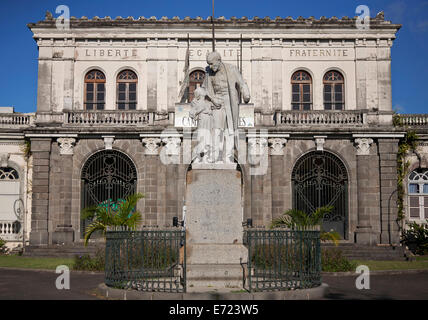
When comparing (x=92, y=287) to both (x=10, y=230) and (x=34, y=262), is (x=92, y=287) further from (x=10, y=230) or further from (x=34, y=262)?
(x=10, y=230)

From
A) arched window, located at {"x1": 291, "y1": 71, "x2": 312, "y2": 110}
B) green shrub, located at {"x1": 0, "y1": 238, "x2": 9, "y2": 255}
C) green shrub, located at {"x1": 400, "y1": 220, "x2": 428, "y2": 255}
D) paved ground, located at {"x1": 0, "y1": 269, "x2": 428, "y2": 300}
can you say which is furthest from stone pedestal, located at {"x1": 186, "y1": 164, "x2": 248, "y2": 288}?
green shrub, located at {"x1": 0, "y1": 238, "x2": 9, "y2": 255}

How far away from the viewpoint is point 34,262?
21844 mm

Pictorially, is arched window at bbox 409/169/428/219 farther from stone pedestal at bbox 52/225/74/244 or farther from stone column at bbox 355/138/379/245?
stone pedestal at bbox 52/225/74/244

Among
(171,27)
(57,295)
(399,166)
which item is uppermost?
(171,27)

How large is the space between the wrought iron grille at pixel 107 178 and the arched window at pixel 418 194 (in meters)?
14.2

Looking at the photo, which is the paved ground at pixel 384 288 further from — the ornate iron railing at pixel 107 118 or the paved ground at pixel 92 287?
the ornate iron railing at pixel 107 118

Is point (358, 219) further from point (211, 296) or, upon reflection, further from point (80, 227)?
point (211, 296)

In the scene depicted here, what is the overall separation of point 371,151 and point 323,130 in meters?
2.62

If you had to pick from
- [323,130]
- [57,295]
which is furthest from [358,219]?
[57,295]

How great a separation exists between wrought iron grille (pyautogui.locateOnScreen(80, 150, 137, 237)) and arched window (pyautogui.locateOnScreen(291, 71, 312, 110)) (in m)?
9.01

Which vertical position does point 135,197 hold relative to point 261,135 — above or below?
below

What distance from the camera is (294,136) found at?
27.0 metres

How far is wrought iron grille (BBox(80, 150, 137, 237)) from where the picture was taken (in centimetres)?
2711

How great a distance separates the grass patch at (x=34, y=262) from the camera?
20.0 meters
